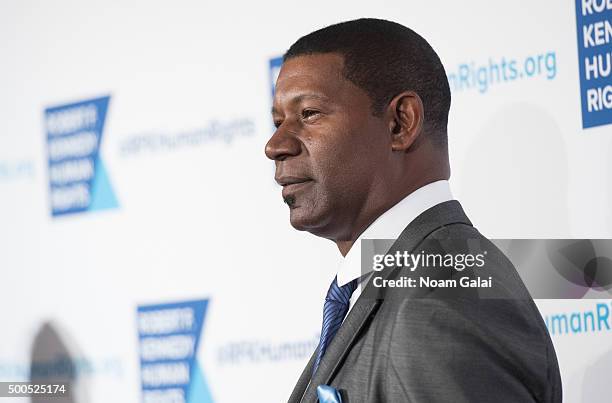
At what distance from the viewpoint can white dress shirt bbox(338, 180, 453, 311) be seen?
1.81 m

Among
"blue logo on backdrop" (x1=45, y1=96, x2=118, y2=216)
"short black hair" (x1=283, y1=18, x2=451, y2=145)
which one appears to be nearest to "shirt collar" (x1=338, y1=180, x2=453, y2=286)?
"short black hair" (x1=283, y1=18, x2=451, y2=145)

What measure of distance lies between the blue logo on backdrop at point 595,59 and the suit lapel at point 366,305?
0.92 meters

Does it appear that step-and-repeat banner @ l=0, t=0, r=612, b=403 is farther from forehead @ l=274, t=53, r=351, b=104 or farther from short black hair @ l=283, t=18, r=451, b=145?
forehead @ l=274, t=53, r=351, b=104

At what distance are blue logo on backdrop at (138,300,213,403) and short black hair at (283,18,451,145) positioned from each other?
63.2 inches

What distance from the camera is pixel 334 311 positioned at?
6.01 ft

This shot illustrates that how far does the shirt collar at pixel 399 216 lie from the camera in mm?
1810

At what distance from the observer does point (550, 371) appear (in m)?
1.60

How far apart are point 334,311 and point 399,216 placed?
20 cm

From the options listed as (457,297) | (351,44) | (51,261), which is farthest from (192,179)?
(457,297)

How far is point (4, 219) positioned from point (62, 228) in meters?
0.31

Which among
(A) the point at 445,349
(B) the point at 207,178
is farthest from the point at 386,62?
(B) the point at 207,178
